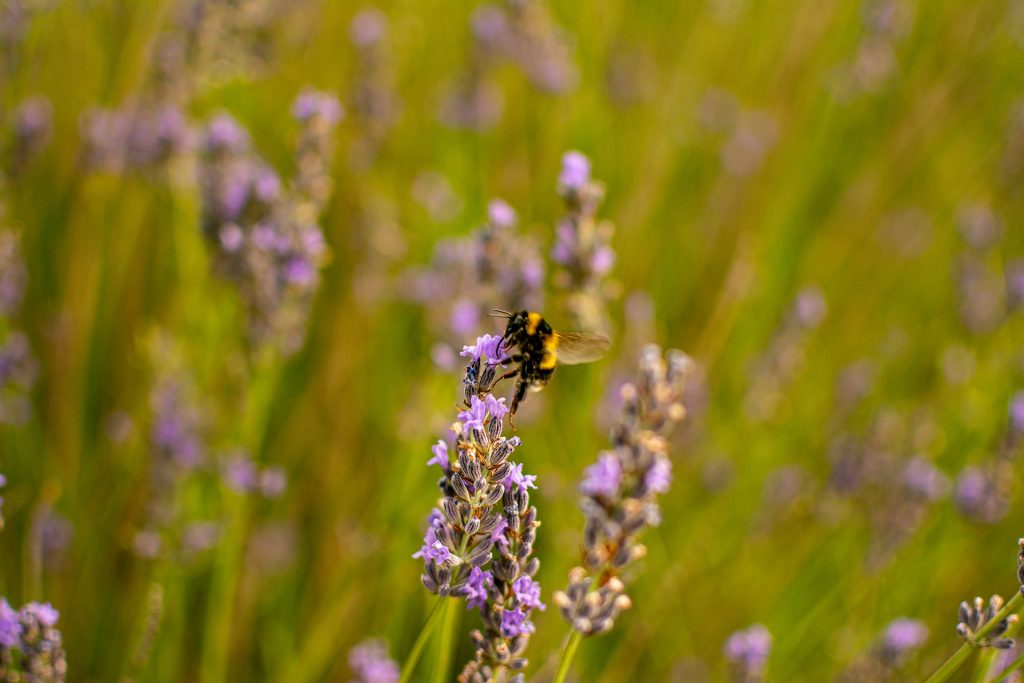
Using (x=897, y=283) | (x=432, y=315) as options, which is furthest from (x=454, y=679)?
(x=897, y=283)

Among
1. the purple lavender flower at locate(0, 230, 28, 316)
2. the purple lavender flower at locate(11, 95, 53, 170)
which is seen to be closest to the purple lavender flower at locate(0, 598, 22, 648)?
the purple lavender flower at locate(0, 230, 28, 316)

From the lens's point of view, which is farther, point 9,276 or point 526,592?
point 9,276

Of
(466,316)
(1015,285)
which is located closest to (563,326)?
(466,316)

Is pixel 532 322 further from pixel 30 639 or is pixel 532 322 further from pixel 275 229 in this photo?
pixel 30 639

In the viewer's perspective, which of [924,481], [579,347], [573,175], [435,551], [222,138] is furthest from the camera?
[924,481]

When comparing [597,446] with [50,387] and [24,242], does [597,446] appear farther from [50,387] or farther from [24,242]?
[24,242]

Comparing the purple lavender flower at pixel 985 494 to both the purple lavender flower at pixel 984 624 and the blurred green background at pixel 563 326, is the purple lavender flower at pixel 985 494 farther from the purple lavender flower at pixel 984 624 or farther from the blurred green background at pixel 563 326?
the purple lavender flower at pixel 984 624

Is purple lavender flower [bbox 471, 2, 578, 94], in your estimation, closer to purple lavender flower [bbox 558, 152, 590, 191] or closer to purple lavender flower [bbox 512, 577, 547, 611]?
purple lavender flower [bbox 558, 152, 590, 191]

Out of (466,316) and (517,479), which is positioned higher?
(466,316)
